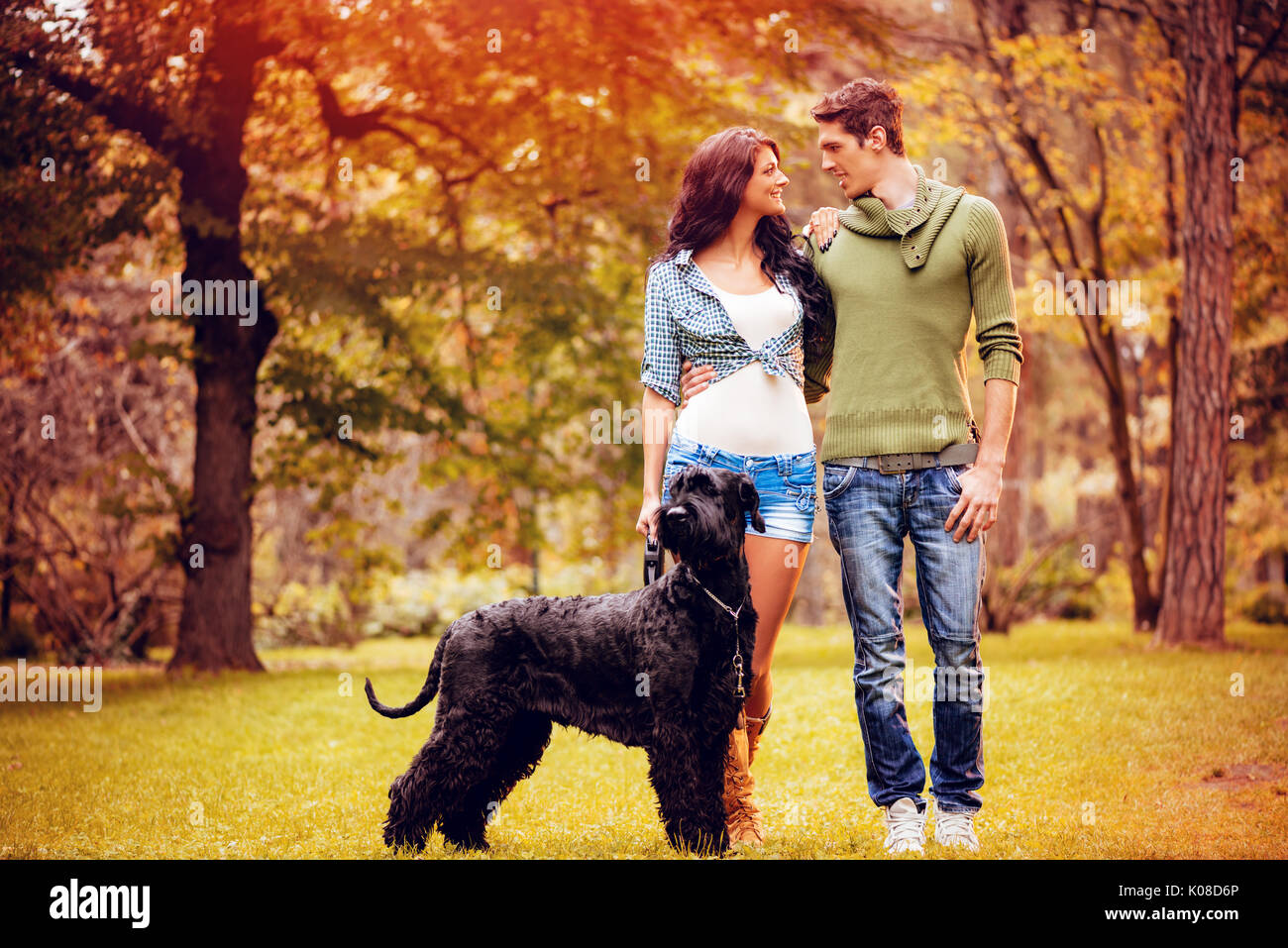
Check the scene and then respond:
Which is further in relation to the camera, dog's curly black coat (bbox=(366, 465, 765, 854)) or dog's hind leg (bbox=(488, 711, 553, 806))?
dog's hind leg (bbox=(488, 711, 553, 806))

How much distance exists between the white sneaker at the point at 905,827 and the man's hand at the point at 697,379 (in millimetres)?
1621

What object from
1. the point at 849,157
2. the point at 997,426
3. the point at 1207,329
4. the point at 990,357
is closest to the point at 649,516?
the point at 997,426

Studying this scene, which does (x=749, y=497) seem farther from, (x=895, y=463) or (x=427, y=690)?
(x=427, y=690)

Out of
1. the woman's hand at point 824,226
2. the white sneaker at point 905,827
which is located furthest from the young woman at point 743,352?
the white sneaker at point 905,827

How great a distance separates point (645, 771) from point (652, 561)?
3126 millimetres

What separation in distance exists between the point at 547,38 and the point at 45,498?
8.58 m

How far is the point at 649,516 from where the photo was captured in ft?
12.2

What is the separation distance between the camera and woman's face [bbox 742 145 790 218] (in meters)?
4.01

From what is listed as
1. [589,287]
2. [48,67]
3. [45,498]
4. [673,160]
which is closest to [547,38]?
[673,160]

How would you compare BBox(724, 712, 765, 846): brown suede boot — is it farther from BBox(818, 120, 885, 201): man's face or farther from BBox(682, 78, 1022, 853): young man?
BBox(818, 120, 885, 201): man's face

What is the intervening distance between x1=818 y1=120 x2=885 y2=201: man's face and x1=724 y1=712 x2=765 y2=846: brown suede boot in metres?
2.05

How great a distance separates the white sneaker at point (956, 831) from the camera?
150 inches

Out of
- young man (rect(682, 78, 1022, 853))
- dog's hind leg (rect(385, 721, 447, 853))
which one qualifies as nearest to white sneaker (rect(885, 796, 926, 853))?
young man (rect(682, 78, 1022, 853))
